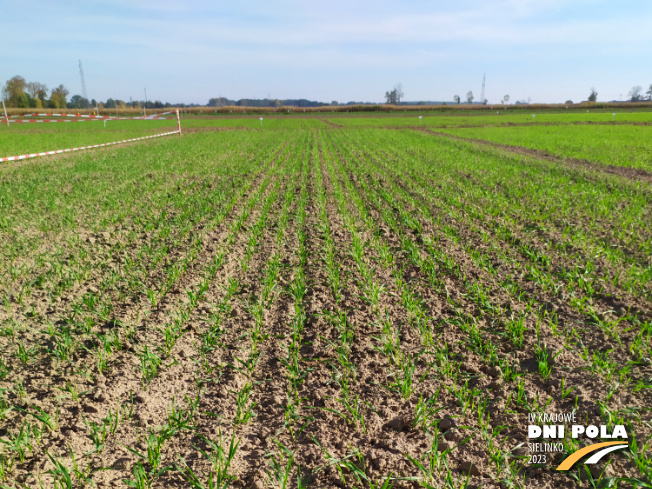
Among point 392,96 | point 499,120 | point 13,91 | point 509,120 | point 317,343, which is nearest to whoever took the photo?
point 317,343

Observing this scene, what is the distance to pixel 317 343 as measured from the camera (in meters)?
4.11

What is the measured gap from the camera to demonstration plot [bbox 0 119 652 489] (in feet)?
8.83

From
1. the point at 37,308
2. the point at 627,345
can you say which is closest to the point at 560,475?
the point at 627,345

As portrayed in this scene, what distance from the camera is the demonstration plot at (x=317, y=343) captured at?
106 inches

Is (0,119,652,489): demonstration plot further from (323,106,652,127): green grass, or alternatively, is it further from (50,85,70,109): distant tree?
(50,85,70,109): distant tree

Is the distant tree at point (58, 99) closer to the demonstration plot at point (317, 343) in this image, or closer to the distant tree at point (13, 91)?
the distant tree at point (13, 91)

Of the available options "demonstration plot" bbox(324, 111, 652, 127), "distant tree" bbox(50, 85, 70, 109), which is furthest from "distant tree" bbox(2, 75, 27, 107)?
"demonstration plot" bbox(324, 111, 652, 127)

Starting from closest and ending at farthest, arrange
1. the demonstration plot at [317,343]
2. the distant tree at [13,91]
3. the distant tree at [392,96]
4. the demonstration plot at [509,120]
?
the demonstration plot at [317,343]
the demonstration plot at [509,120]
the distant tree at [13,91]
the distant tree at [392,96]

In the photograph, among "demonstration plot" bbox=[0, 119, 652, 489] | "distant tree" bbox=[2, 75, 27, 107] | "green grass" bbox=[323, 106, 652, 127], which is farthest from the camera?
"distant tree" bbox=[2, 75, 27, 107]

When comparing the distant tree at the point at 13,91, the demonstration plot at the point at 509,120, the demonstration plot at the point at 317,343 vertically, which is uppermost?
the distant tree at the point at 13,91

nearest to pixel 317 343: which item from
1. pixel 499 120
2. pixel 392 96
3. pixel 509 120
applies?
pixel 509 120

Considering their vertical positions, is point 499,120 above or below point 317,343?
above

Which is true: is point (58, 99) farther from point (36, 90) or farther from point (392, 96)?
point (392, 96)

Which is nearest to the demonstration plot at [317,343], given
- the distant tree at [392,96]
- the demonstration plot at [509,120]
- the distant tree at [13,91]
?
the demonstration plot at [509,120]
